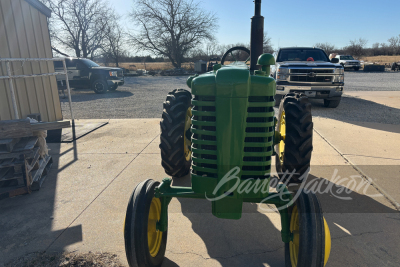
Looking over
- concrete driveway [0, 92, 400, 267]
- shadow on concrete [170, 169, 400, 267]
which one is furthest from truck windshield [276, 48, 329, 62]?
shadow on concrete [170, 169, 400, 267]

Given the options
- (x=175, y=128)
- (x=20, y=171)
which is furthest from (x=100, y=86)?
(x=175, y=128)

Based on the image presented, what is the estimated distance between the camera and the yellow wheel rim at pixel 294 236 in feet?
6.53

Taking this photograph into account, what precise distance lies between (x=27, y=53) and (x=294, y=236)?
18.9ft

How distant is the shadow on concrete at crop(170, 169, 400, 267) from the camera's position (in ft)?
7.55

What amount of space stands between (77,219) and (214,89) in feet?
6.62

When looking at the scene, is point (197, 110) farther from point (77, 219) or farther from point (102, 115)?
point (102, 115)

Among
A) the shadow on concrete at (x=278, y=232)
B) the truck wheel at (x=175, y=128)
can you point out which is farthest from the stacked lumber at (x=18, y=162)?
the shadow on concrete at (x=278, y=232)

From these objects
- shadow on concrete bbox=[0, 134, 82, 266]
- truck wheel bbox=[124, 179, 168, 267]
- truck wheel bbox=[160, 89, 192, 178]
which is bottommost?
shadow on concrete bbox=[0, 134, 82, 266]

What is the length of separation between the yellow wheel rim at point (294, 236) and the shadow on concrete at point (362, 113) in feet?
17.1

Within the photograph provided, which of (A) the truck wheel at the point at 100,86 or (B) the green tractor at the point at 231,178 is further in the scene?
(A) the truck wheel at the point at 100,86

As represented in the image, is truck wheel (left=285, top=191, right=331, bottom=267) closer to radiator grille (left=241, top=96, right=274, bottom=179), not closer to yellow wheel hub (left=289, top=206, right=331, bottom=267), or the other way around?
yellow wheel hub (left=289, top=206, right=331, bottom=267)

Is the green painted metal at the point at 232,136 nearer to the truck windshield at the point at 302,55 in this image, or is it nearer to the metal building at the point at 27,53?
the metal building at the point at 27,53

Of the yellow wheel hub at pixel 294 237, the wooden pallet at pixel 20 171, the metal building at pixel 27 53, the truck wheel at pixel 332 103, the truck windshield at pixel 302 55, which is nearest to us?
the yellow wheel hub at pixel 294 237

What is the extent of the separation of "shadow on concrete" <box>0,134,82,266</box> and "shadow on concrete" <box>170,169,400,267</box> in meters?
1.20
